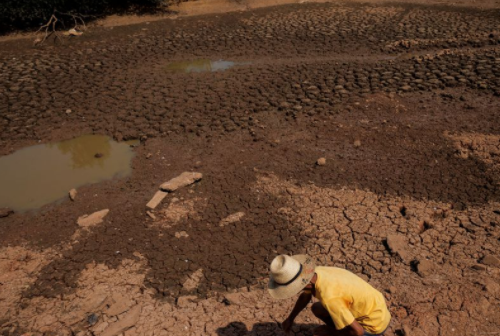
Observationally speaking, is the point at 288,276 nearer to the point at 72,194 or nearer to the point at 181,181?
the point at 181,181

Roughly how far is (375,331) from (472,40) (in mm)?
9627

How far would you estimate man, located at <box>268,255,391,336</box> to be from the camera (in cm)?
312

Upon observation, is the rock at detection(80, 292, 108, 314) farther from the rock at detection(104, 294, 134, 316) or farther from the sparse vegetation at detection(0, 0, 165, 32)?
the sparse vegetation at detection(0, 0, 165, 32)

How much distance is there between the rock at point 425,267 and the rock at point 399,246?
158 millimetres

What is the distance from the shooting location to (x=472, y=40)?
10617 millimetres

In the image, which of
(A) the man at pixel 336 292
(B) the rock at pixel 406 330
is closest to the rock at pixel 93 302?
(A) the man at pixel 336 292

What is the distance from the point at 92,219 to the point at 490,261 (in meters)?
4.93

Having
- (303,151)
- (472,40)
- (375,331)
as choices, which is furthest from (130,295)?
(472,40)

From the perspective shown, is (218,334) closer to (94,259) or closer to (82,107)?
(94,259)

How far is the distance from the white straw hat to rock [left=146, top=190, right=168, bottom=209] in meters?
3.18

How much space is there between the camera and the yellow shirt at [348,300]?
123 inches

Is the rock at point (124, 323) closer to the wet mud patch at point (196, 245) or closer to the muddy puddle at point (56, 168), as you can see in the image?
the wet mud patch at point (196, 245)

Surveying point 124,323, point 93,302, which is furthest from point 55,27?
point 124,323

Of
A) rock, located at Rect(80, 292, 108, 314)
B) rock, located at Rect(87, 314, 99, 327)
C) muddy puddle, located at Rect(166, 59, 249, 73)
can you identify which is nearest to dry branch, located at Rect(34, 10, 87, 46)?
muddy puddle, located at Rect(166, 59, 249, 73)
